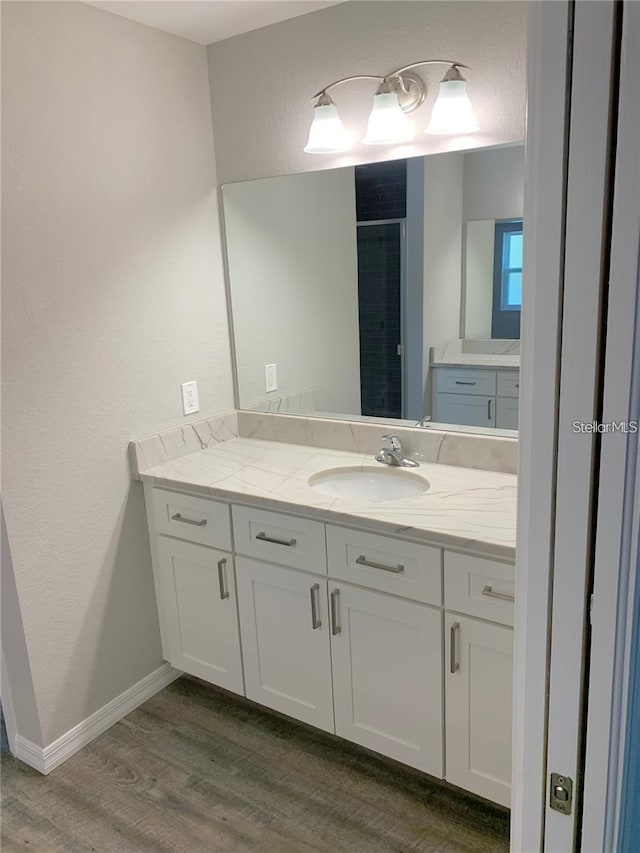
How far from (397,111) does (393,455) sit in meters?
Result: 1.12

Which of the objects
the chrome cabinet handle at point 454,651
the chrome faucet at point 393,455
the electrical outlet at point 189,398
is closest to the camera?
the chrome cabinet handle at point 454,651

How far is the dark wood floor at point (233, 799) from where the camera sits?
1.87 metres

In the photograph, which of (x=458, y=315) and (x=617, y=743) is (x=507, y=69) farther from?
(x=617, y=743)

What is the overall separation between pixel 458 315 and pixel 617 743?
1.69m

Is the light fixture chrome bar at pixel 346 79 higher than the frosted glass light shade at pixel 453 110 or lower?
higher

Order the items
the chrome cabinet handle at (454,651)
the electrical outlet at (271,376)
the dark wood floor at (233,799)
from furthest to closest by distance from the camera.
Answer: the electrical outlet at (271,376)
the dark wood floor at (233,799)
the chrome cabinet handle at (454,651)

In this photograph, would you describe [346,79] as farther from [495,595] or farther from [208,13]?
[495,595]

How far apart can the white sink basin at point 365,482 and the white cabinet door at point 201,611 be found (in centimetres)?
42

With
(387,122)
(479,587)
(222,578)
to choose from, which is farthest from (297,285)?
(479,587)

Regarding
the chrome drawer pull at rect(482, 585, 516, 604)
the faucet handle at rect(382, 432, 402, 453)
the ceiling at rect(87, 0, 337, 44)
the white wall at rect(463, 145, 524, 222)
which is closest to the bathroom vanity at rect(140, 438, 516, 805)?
the chrome drawer pull at rect(482, 585, 516, 604)

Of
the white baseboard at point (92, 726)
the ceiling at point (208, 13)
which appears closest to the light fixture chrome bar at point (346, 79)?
the ceiling at point (208, 13)

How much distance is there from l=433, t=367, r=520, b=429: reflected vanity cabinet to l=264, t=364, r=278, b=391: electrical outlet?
71 cm

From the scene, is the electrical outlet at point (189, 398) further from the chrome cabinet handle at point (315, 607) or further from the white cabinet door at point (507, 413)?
the white cabinet door at point (507, 413)

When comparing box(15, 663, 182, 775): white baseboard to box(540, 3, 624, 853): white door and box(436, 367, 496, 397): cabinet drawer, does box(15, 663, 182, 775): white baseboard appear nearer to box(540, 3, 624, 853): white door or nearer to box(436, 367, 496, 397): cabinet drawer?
box(436, 367, 496, 397): cabinet drawer
